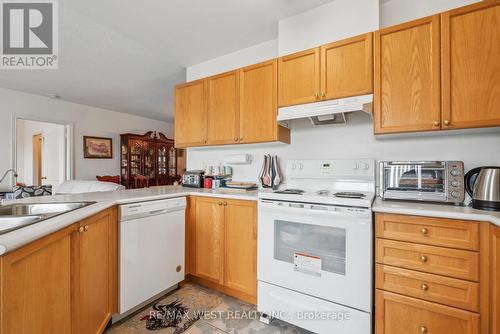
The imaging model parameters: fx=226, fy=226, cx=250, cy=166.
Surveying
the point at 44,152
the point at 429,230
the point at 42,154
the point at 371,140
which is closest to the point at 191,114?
the point at 371,140

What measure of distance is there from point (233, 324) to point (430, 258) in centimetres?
139

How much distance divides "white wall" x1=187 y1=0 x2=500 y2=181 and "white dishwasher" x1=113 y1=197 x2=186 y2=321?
3.12 feet

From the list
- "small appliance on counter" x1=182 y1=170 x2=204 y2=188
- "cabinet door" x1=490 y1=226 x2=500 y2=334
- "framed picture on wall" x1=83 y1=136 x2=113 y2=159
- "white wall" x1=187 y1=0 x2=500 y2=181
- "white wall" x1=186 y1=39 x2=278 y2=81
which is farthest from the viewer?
"framed picture on wall" x1=83 y1=136 x2=113 y2=159

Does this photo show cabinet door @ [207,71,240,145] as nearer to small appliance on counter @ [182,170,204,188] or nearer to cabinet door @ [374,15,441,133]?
small appliance on counter @ [182,170,204,188]

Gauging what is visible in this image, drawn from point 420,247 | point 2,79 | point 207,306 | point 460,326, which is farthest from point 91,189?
point 460,326

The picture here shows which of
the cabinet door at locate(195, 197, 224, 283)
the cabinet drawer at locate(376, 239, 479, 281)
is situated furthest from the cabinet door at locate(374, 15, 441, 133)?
the cabinet door at locate(195, 197, 224, 283)

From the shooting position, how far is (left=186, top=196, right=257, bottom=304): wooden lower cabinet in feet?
6.21

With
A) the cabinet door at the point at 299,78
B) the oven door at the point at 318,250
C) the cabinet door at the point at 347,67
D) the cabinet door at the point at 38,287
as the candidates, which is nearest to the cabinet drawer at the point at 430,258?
the oven door at the point at 318,250

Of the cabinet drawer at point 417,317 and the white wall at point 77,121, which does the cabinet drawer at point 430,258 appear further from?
the white wall at point 77,121

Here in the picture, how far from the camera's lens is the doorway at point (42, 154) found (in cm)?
461

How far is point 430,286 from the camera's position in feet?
4.09

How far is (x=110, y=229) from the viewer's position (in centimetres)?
160

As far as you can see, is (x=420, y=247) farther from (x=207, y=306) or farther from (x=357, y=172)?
(x=207, y=306)

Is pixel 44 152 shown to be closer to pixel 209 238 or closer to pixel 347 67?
pixel 209 238
